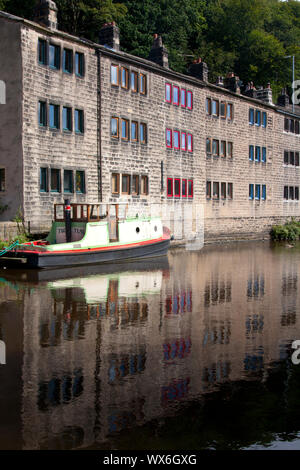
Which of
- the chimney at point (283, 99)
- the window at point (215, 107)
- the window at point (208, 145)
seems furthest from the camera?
the chimney at point (283, 99)

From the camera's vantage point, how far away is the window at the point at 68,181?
2736cm

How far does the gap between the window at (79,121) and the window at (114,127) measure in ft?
6.86

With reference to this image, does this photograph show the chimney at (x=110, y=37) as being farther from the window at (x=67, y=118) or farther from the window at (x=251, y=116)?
the window at (x=251, y=116)

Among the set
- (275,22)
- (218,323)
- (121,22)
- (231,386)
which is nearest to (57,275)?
(218,323)

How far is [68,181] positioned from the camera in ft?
90.3

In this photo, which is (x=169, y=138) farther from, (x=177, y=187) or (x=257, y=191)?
(x=257, y=191)

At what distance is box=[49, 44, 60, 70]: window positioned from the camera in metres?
26.4

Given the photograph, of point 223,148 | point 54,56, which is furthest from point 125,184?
point 223,148

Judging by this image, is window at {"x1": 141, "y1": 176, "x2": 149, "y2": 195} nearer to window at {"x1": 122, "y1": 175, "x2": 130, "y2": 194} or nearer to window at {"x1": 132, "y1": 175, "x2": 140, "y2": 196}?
window at {"x1": 132, "y1": 175, "x2": 140, "y2": 196}

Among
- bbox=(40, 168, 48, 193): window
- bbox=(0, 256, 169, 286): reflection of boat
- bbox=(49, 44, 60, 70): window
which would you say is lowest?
bbox=(0, 256, 169, 286): reflection of boat

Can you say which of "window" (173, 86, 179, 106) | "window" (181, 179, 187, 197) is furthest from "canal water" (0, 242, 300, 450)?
"window" (173, 86, 179, 106)

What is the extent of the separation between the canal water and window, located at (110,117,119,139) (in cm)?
1474

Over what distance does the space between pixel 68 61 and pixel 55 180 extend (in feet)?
19.1

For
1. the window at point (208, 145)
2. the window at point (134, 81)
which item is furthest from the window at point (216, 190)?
the window at point (134, 81)
